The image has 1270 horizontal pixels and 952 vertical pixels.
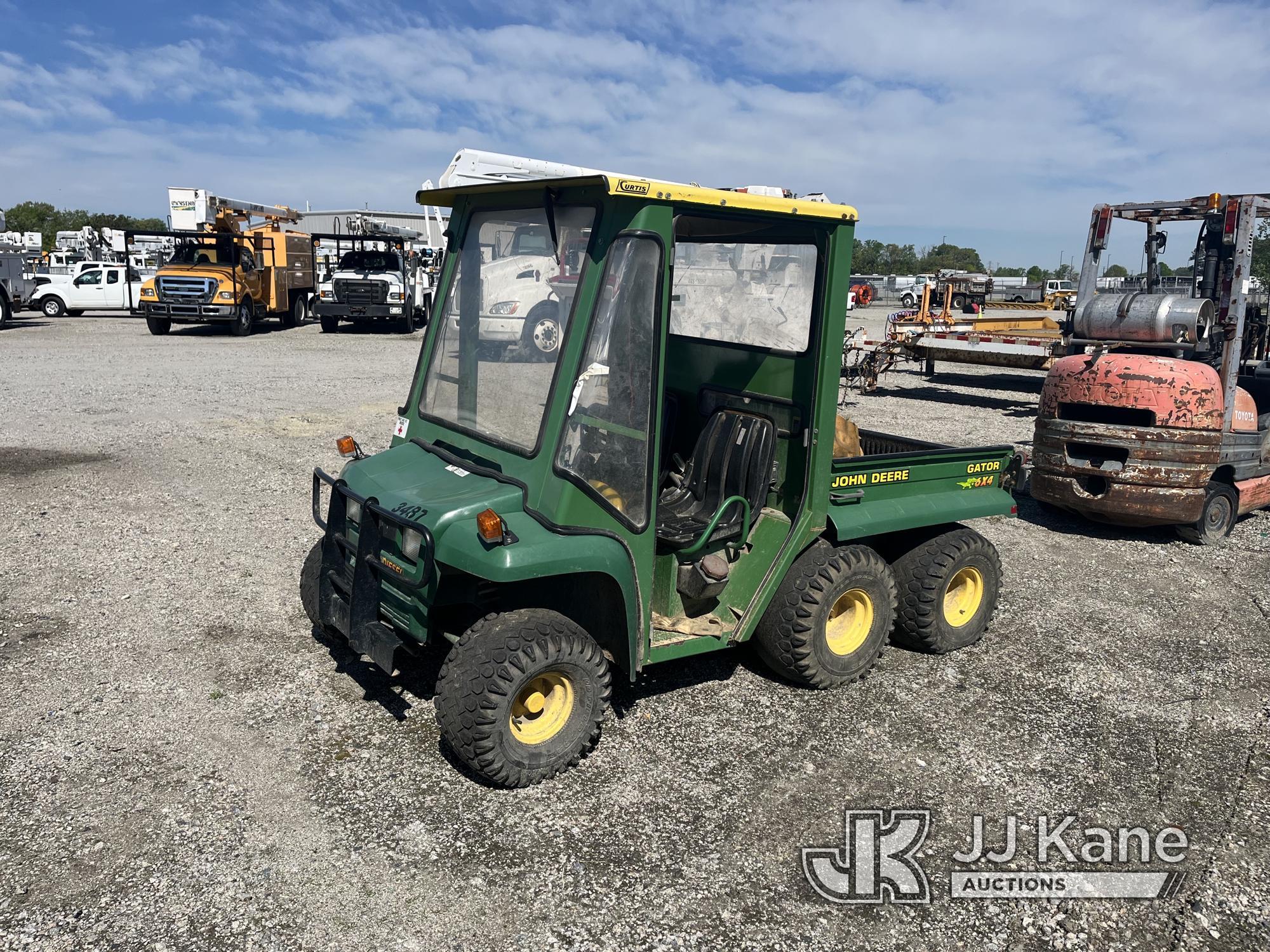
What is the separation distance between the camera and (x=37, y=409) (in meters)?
11.2

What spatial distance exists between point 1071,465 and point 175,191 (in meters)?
21.2

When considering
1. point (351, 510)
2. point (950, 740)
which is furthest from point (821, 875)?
point (351, 510)

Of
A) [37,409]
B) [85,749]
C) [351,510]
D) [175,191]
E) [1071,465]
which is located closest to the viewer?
[85,749]

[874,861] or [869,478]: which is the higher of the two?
[869,478]

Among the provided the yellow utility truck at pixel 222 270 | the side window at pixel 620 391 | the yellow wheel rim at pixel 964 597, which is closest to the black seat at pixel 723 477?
the side window at pixel 620 391

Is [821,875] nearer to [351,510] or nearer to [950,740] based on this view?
[950,740]

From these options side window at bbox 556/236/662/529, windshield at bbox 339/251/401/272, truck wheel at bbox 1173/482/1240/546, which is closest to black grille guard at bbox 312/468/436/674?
side window at bbox 556/236/662/529

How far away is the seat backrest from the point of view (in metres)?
4.60

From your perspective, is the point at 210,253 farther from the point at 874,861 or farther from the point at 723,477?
the point at 874,861

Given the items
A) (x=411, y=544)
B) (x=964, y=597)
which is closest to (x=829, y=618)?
(x=964, y=597)

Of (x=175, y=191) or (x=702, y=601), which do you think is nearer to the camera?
(x=702, y=601)

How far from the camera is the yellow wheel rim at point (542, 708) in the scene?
3732 millimetres

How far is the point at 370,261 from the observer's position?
23734mm

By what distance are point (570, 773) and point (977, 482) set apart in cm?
284
